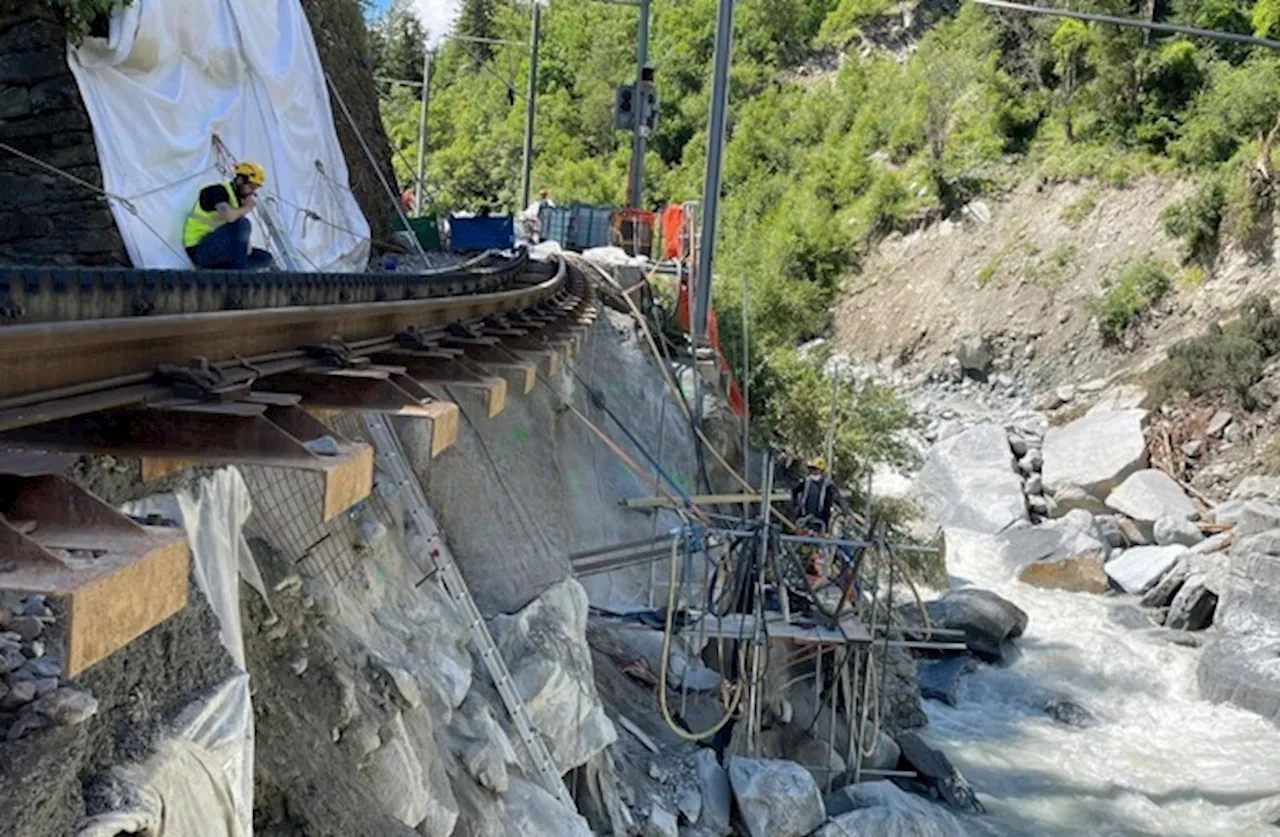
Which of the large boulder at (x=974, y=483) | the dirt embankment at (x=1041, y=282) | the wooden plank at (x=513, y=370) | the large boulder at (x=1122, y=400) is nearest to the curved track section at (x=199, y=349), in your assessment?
the wooden plank at (x=513, y=370)

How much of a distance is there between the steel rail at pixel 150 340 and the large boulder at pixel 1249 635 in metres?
14.2

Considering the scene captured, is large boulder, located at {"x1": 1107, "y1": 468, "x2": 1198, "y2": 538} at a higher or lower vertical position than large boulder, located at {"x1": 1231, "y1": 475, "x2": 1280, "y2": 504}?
lower

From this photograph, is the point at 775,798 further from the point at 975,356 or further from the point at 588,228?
the point at 975,356

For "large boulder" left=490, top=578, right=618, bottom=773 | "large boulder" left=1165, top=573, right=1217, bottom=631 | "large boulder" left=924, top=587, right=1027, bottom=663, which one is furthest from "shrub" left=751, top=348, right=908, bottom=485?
"large boulder" left=490, top=578, right=618, bottom=773

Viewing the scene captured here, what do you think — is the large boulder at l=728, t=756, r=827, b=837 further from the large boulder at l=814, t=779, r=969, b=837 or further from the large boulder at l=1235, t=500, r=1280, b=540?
the large boulder at l=1235, t=500, r=1280, b=540

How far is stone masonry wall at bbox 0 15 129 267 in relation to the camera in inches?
338

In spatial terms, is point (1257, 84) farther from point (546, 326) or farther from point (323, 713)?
point (323, 713)

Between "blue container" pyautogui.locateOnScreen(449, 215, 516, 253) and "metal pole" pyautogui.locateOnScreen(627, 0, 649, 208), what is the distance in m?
2.67

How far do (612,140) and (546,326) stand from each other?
44.9 meters

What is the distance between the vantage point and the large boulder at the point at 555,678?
817 centimetres

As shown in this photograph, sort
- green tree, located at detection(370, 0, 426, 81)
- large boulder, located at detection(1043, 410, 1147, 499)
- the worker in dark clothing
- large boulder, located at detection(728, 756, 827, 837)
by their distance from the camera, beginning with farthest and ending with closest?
green tree, located at detection(370, 0, 426, 81)
large boulder, located at detection(1043, 410, 1147, 499)
the worker in dark clothing
large boulder, located at detection(728, 756, 827, 837)

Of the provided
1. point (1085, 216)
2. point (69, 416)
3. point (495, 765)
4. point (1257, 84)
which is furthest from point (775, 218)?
point (69, 416)

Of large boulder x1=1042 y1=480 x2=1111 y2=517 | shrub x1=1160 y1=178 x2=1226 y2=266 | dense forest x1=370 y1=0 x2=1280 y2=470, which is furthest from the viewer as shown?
dense forest x1=370 y1=0 x2=1280 y2=470

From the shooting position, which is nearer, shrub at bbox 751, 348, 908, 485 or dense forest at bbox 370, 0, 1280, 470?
shrub at bbox 751, 348, 908, 485
